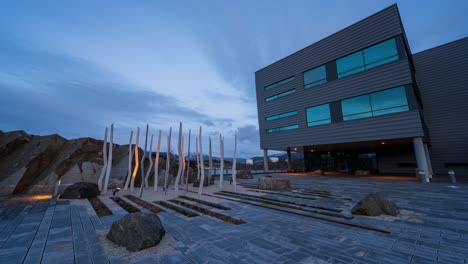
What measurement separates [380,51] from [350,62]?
94.0 inches

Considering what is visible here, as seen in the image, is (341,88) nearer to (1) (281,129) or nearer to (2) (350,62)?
(2) (350,62)

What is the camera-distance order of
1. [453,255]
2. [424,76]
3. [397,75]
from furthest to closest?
[424,76] < [397,75] < [453,255]

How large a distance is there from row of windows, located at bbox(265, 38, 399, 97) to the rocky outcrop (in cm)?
2132

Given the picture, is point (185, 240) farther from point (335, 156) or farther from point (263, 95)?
point (335, 156)

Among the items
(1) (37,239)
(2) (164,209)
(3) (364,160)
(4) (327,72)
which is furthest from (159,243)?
(3) (364,160)

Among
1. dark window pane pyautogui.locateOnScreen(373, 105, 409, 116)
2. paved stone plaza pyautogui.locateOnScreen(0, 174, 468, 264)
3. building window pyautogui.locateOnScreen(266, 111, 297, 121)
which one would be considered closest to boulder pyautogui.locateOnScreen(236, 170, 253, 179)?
building window pyautogui.locateOnScreen(266, 111, 297, 121)

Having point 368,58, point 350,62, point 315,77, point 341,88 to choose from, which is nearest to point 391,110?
point 341,88

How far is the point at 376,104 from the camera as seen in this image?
1588cm

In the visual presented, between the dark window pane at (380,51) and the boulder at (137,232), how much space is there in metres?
21.0

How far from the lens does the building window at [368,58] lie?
1537cm

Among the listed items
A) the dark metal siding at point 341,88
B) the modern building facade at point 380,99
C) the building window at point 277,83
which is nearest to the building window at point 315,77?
the modern building facade at point 380,99

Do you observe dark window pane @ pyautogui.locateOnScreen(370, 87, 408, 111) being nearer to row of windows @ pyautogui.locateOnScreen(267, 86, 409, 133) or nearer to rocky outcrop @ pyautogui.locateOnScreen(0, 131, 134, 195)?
row of windows @ pyautogui.locateOnScreen(267, 86, 409, 133)

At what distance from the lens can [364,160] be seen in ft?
79.7

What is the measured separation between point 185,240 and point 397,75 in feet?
64.5
